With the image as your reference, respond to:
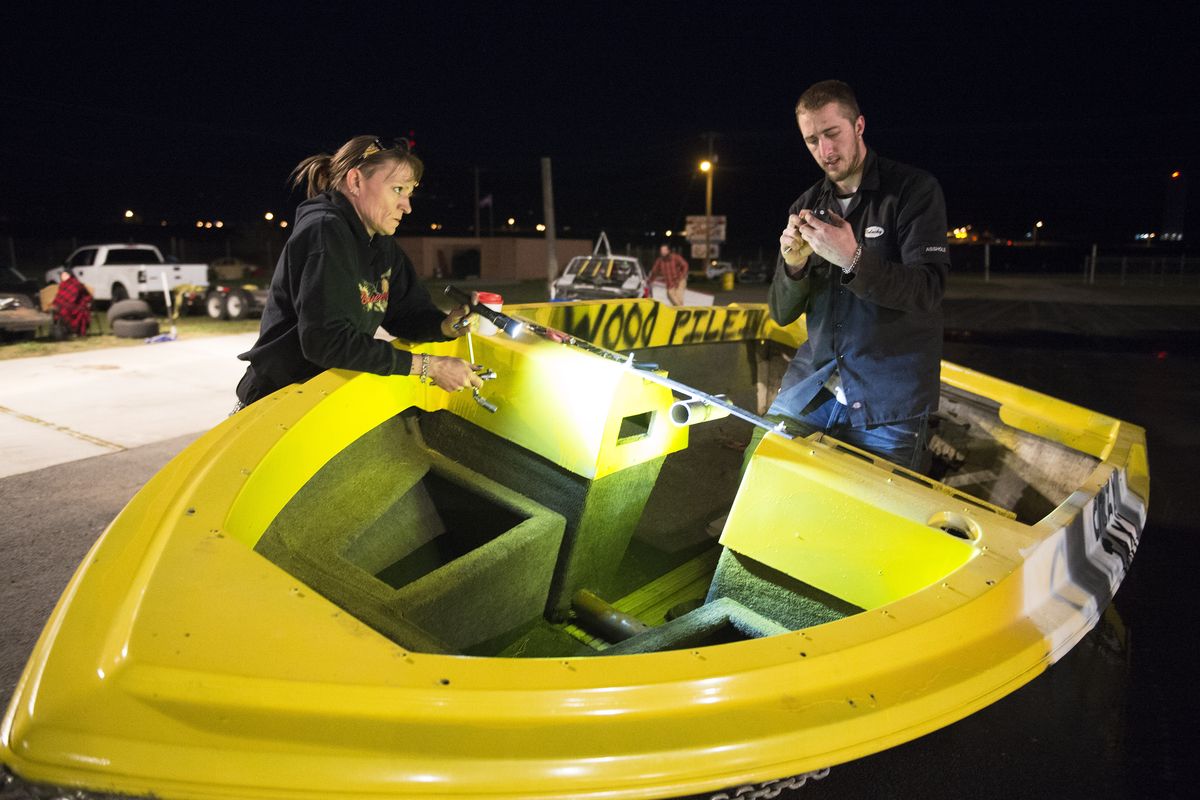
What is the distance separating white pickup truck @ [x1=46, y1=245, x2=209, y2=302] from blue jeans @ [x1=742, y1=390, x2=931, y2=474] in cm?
1764

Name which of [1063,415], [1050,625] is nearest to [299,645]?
[1050,625]

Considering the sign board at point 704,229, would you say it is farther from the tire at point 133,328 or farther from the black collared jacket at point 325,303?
the black collared jacket at point 325,303

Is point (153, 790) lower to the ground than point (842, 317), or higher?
lower

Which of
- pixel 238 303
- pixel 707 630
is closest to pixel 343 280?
pixel 707 630

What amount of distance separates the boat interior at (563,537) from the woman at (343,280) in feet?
1.41

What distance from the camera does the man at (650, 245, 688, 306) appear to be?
1694 cm

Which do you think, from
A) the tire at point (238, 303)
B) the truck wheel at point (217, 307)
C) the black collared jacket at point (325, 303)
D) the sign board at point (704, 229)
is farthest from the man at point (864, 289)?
the sign board at point (704, 229)

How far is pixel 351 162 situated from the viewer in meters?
2.64

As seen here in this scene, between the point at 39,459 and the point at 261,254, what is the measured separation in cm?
4556

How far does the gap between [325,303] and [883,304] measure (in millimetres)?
1767

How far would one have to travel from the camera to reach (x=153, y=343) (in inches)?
460

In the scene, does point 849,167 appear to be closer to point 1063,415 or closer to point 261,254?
point 1063,415

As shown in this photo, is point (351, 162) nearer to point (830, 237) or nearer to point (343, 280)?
point (343, 280)

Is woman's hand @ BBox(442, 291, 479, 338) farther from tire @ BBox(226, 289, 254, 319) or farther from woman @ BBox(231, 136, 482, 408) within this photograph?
tire @ BBox(226, 289, 254, 319)
